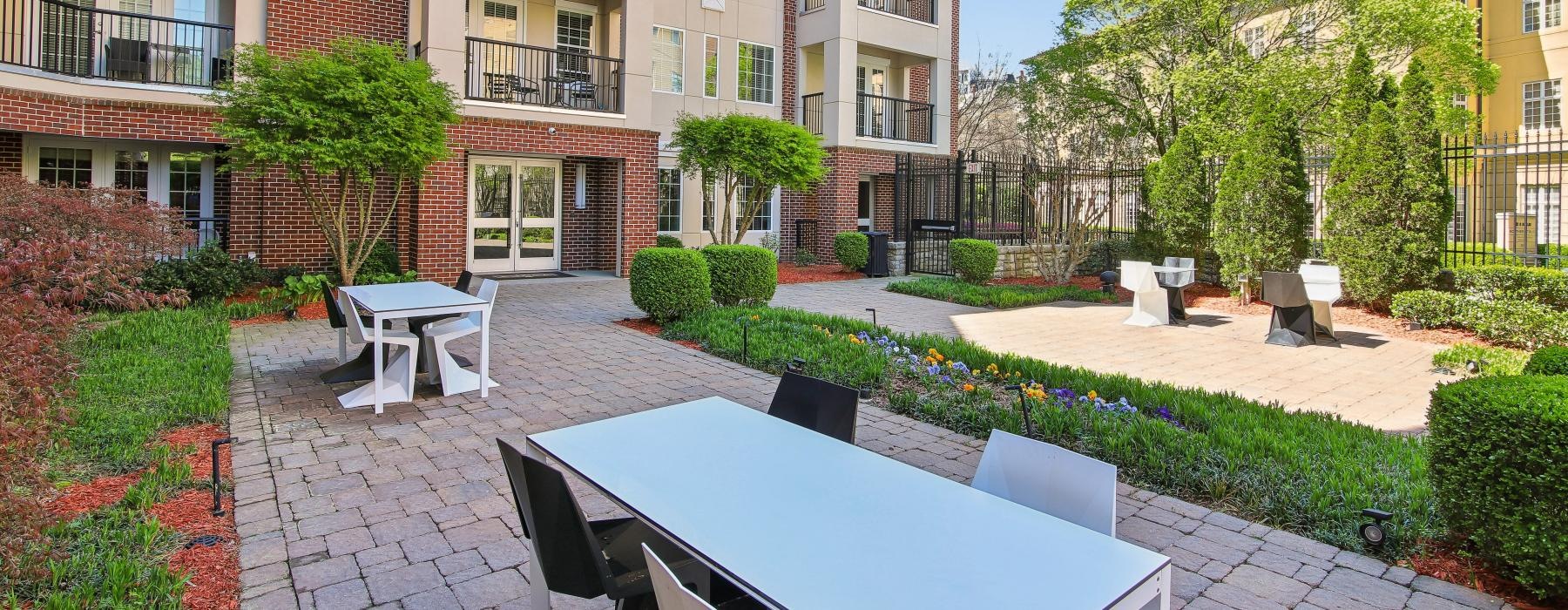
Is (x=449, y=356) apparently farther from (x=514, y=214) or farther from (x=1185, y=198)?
(x=1185, y=198)

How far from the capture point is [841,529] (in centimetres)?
211

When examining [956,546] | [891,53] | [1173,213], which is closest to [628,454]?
[956,546]

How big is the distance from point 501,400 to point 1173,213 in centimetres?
1226

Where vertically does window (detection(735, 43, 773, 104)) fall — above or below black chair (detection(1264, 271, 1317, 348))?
above

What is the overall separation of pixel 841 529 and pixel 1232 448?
354cm

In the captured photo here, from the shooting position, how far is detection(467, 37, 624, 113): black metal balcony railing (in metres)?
15.0

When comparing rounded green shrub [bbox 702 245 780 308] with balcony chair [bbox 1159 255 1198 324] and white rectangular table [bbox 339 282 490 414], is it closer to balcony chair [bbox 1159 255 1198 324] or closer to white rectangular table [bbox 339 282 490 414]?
white rectangular table [bbox 339 282 490 414]

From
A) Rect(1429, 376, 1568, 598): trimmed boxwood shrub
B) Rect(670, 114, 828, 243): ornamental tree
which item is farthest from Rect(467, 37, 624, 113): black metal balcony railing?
Rect(1429, 376, 1568, 598): trimmed boxwood shrub

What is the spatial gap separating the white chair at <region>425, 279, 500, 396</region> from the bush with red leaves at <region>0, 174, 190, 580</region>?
1.66m

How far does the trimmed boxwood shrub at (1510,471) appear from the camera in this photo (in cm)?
300

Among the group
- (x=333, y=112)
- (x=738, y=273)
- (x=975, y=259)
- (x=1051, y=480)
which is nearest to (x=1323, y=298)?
(x=975, y=259)

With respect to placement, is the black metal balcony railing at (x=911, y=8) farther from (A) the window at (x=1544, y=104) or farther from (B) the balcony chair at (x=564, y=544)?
(B) the balcony chair at (x=564, y=544)

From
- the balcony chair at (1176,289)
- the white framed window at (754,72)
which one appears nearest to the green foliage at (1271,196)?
the balcony chair at (1176,289)

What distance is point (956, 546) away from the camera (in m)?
2.01
